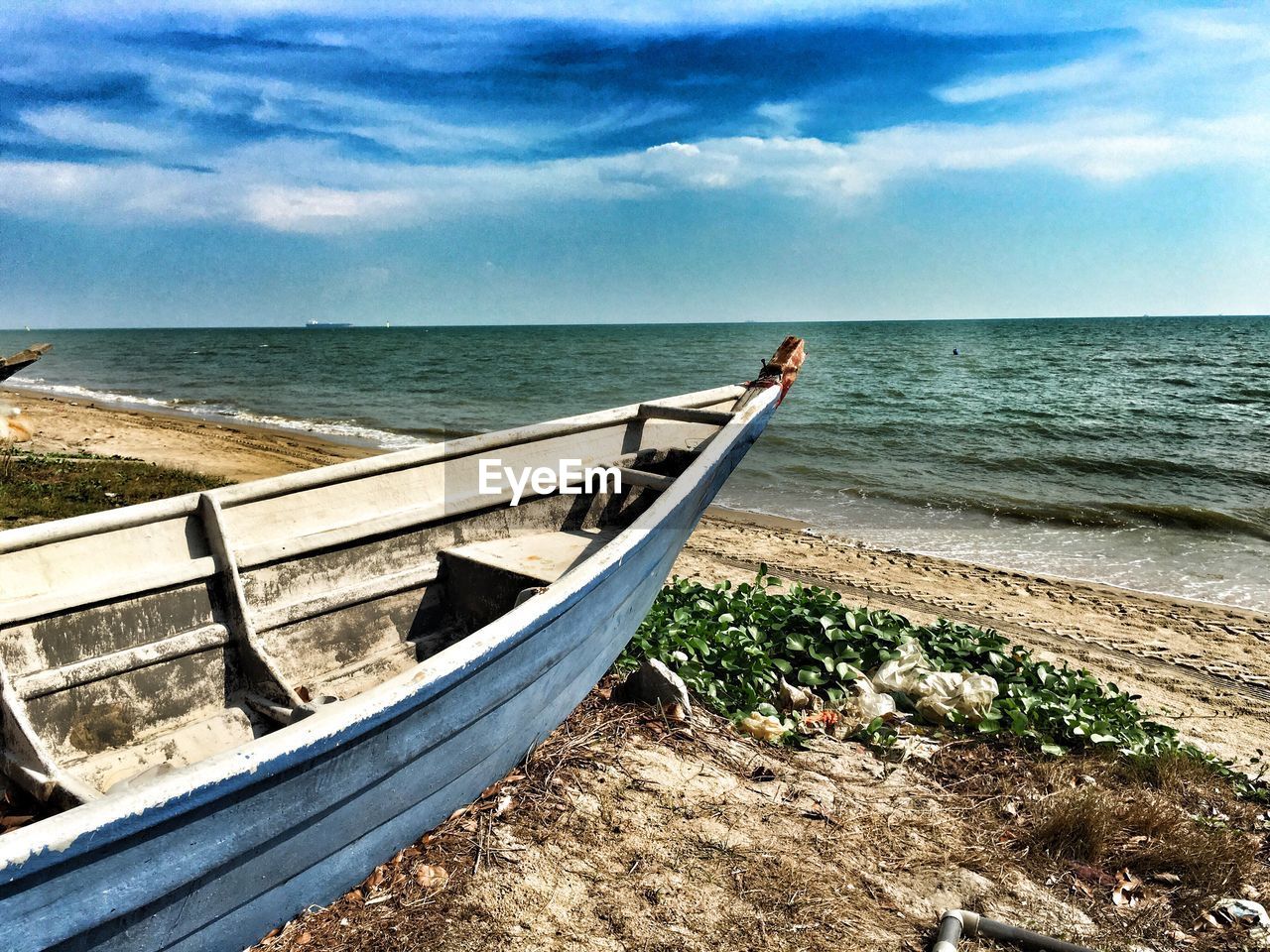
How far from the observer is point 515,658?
9.36ft

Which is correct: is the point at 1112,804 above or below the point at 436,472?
below

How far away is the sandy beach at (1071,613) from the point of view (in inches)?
212

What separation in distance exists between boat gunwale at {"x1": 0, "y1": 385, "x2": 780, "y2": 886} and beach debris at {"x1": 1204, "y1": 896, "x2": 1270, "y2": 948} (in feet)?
8.73

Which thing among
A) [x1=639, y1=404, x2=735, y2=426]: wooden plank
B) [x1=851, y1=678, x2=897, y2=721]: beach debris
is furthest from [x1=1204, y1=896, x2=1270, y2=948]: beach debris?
[x1=639, y1=404, x2=735, y2=426]: wooden plank

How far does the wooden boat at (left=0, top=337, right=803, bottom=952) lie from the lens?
1875mm

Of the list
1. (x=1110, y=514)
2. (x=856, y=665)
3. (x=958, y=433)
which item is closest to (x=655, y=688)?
(x=856, y=665)

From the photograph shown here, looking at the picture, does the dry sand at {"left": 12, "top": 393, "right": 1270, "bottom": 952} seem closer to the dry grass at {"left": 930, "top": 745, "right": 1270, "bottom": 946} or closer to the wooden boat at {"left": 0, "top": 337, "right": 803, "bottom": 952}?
the dry grass at {"left": 930, "top": 745, "right": 1270, "bottom": 946}

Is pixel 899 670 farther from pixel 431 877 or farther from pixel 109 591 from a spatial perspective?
pixel 109 591

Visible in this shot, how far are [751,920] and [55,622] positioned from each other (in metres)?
3.01

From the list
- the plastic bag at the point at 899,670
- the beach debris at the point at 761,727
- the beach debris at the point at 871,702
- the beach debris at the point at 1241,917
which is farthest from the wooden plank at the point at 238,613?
the beach debris at the point at 1241,917

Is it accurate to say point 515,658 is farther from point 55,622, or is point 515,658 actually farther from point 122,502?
point 122,502

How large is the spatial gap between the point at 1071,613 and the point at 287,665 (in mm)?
6537

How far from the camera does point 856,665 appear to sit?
15.4ft

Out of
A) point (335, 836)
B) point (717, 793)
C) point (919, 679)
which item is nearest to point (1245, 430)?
point (919, 679)
